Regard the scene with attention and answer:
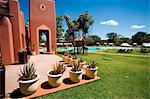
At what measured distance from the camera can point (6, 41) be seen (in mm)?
11000

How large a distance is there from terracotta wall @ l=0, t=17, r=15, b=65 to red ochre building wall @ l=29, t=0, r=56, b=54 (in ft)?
26.1

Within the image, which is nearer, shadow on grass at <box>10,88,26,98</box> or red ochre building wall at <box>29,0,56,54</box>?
shadow on grass at <box>10,88,26,98</box>

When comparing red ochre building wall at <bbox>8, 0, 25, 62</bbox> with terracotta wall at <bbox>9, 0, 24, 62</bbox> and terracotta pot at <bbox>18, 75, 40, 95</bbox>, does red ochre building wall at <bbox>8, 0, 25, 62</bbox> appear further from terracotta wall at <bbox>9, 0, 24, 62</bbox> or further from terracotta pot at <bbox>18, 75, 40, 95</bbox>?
terracotta pot at <bbox>18, 75, 40, 95</bbox>

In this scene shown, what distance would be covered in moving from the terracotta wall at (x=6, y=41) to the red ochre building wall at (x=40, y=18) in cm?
796

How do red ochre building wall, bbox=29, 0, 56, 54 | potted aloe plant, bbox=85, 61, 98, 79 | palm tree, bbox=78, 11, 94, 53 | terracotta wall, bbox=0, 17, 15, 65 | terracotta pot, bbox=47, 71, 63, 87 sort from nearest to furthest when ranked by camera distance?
terracotta pot, bbox=47, 71, 63, 87, potted aloe plant, bbox=85, 61, 98, 79, terracotta wall, bbox=0, 17, 15, 65, red ochre building wall, bbox=29, 0, 56, 54, palm tree, bbox=78, 11, 94, 53

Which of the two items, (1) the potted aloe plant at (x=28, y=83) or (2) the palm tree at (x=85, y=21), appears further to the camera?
(2) the palm tree at (x=85, y=21)

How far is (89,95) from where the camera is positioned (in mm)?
5262

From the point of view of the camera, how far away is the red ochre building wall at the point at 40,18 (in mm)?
19172

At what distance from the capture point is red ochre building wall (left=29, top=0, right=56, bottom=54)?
19172 mm

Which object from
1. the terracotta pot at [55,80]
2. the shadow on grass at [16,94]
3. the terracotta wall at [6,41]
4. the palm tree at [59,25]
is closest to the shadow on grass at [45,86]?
the terracotta pot at [55,80]

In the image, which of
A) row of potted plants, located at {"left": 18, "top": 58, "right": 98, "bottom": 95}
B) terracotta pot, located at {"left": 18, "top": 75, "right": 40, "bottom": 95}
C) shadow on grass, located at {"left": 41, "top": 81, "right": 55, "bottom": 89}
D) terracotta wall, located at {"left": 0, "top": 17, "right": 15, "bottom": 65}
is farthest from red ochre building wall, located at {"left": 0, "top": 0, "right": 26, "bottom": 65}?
terracotta pot, located at {"left": 18, "top": 75, "right": 40, "bottom": 95}

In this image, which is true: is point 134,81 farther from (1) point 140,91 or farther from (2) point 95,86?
(2) point 95,86

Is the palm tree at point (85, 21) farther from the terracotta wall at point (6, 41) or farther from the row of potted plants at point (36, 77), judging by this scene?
the row of potted plants at point (36, 77)

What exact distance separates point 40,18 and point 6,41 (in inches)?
368
